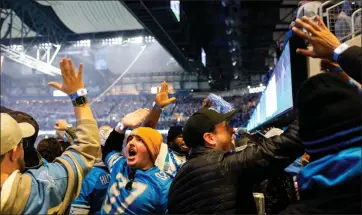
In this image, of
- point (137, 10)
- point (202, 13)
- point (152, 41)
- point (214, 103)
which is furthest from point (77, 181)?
point (152, 41)

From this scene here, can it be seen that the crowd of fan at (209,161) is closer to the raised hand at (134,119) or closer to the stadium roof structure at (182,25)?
the raised hand at (134,119)

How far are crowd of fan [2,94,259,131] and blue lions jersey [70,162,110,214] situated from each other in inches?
622

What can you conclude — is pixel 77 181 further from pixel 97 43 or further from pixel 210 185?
pixel 97 43

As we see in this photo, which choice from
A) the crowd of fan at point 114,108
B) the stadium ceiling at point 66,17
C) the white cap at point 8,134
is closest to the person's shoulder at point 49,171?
the white cap at point 8,134

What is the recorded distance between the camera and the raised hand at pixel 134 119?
2.04m

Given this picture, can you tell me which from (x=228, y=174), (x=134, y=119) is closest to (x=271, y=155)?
(x=228, y=174)

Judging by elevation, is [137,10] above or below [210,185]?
above

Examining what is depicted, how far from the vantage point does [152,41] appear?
1434cm

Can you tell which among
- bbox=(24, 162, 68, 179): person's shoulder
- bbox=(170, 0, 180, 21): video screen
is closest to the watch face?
bbox=(24, 162, 68, 179): person's shoulder

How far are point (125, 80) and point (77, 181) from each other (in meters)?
17.8

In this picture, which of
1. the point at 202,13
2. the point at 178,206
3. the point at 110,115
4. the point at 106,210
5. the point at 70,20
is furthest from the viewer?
the point at 110,115

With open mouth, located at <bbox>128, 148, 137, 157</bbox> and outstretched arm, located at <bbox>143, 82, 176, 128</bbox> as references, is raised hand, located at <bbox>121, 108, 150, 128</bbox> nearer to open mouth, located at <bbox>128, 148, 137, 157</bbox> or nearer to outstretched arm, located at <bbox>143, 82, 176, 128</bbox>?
outstretched arm, located at <bbox>143, 82, 176, 128</bbox>

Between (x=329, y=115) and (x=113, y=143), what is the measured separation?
56.2 inches

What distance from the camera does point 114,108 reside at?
19422mm
